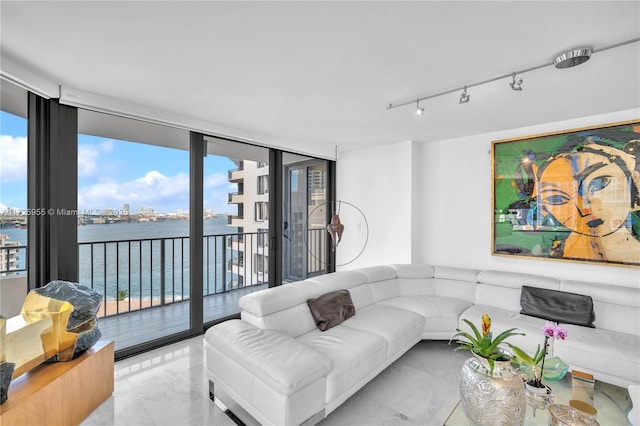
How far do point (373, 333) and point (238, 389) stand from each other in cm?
115

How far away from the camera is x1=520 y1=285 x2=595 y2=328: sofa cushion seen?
107 inches

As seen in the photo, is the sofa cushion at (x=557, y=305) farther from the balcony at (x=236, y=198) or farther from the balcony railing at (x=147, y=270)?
the balcony railing at (x=147, y=270)

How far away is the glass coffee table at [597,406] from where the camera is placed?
158 centimetres

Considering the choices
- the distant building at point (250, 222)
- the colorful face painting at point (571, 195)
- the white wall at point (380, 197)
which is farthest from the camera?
the distant building at point (250, 222)

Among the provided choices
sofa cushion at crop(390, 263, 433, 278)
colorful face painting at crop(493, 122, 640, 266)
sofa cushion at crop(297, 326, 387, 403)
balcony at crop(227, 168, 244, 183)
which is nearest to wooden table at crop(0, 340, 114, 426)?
sofa cushion at crop(297, 326, 387, 403)

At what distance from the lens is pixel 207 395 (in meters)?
2.28

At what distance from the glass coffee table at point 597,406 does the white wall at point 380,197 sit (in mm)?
2327

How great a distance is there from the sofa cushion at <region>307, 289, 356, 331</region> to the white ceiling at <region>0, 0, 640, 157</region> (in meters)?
1.82

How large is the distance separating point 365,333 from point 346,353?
1.26 ft

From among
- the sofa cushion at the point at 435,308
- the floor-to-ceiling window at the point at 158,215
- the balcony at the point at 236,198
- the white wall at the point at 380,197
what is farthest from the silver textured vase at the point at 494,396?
the balcony at the point at 236,198

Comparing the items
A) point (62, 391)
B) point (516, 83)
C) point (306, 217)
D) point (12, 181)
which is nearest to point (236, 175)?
point (306, 217)

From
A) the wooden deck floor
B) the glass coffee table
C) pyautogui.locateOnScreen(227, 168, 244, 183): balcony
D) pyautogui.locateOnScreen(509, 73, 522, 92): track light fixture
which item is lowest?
the wooden deck floor

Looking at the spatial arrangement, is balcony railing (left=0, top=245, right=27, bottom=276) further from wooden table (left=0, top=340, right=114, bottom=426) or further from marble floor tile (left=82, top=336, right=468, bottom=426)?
marble floor tile (left=82, top=336, right=468, bottom=426)

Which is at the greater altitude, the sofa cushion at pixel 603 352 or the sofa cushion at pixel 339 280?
the sofa cushion at pixel 339 280
